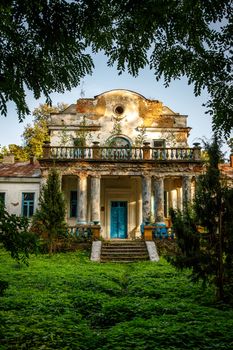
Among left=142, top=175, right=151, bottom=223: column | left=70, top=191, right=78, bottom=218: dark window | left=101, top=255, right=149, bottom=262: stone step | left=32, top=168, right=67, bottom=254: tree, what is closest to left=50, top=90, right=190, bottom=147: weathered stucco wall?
left=70, top=191, right=78, bottom=218: dark window

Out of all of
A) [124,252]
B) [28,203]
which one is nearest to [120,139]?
[28,203]

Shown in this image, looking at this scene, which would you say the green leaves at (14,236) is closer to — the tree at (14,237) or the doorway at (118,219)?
the tree at (14,237)

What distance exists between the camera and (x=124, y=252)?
55.4 ft

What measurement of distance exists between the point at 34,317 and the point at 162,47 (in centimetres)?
534

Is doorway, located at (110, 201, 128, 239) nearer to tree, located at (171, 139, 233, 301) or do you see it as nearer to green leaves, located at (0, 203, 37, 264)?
tree, located at (171, 139, 233, 301)

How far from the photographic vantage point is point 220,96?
10.5ft

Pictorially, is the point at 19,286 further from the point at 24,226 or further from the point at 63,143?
the point at 63,143

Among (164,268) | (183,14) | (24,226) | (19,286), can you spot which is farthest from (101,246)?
(183,14)

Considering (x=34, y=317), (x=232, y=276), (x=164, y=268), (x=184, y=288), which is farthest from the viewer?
(x=164, y=268)

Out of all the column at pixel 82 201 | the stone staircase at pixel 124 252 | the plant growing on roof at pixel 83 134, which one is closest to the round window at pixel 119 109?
the plant growing on roof at pixel 83 134

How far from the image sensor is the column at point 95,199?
65.1 ft

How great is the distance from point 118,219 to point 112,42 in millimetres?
20561

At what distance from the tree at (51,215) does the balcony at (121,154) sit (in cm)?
356

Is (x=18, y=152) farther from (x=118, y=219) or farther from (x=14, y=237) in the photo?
(x=14, y=237)
